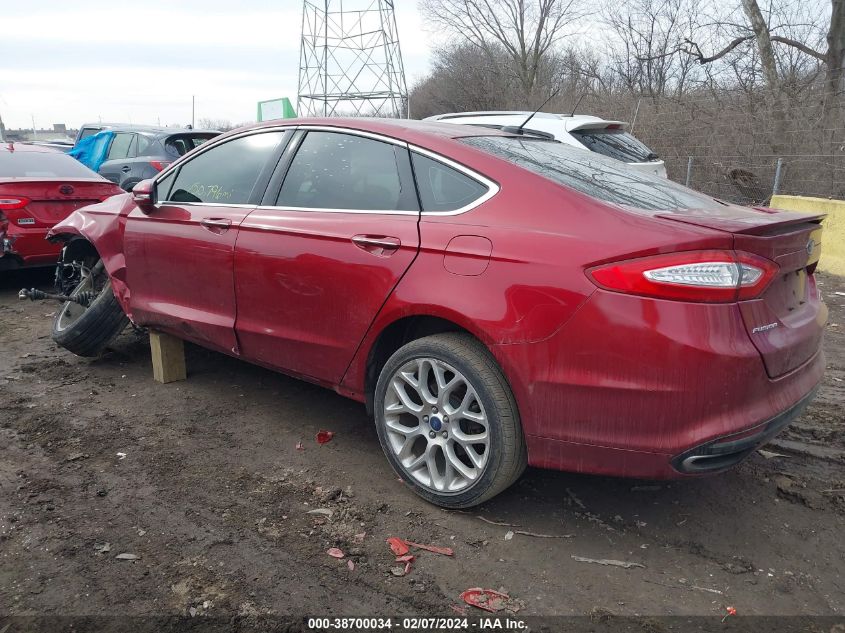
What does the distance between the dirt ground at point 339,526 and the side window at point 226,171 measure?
127cm

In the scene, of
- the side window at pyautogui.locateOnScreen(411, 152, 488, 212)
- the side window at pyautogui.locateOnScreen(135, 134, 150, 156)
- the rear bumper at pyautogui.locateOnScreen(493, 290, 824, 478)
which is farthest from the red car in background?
the rear bumper at pyautogui.locateOnScreen(493, 290, 824, 478)

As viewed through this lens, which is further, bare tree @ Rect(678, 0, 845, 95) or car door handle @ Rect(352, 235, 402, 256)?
bare tree @ Rect(678, 0, 845, 95)

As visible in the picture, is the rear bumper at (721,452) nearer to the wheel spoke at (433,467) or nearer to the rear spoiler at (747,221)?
the rear spoiler at (747,221)

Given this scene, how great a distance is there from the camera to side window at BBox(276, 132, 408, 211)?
10.5ft

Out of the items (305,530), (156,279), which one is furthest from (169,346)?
(305,530)

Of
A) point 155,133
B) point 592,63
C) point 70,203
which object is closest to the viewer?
point 70,203

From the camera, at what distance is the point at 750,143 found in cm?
1128

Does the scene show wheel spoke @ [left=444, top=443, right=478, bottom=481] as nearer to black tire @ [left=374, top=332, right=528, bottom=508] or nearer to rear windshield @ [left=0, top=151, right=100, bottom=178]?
black tire @ [left=374, top=332, right=528, bottom=508]

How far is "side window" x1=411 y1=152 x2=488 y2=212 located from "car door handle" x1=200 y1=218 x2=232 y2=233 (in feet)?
3.83

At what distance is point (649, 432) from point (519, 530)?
2.48 ft

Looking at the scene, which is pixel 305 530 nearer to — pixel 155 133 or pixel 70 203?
pixel 70 203

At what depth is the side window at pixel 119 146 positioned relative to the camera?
12.3m

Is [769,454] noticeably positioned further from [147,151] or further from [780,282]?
[147,151]

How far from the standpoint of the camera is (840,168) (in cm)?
963
